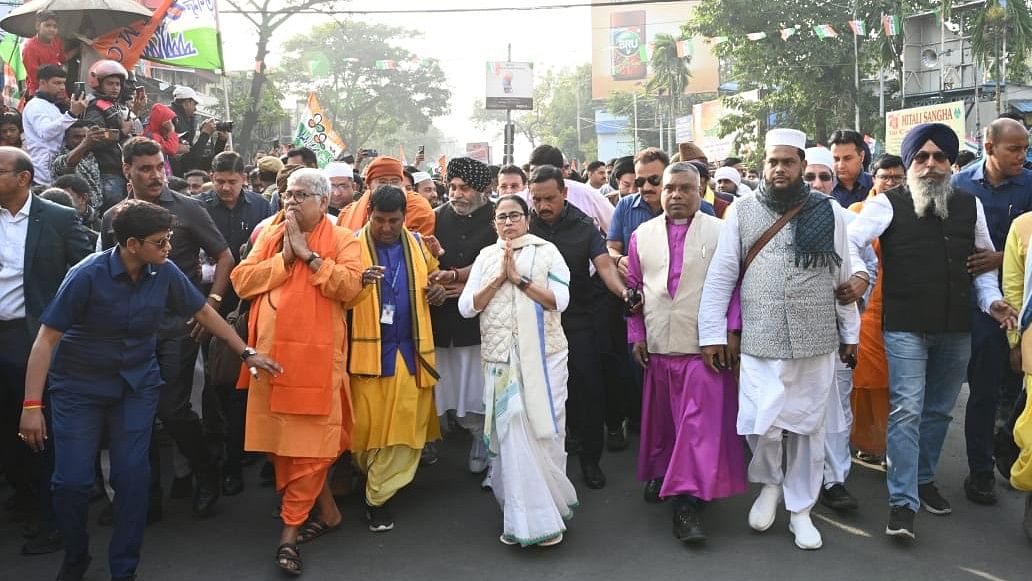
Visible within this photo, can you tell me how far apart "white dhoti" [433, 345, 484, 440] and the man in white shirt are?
3.93 metres

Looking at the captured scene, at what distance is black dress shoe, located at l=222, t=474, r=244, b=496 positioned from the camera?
225 inches

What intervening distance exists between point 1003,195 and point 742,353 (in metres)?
2.21

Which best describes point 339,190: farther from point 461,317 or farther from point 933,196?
point 933,196

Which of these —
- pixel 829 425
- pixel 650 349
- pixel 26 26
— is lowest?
pixel 829 425

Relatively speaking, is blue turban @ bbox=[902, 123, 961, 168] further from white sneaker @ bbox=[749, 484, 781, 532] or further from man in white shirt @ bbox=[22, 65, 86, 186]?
man in white shirt @ bbox=[22, 65, 86, 186]

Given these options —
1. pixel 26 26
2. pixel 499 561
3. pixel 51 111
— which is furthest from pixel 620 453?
pixel 26 26

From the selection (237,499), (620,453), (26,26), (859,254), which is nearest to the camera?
(859,254)

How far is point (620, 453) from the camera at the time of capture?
6508mm

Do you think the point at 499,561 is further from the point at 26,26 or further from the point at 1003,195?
the point at 26,26

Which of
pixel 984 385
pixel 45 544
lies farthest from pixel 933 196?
pixel 45 544

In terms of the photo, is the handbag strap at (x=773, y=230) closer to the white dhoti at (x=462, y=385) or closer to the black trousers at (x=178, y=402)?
the white dhoti at (x=462, y=385)

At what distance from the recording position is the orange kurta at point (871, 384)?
5629 millimetres

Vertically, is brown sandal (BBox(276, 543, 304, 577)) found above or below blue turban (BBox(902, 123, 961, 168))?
below

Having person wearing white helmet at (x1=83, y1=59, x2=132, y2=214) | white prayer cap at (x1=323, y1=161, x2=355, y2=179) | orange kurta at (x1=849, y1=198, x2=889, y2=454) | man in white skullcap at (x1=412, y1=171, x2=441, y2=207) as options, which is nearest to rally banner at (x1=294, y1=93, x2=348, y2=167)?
man in white skullcap at (x1=412, y1=171, x2=441, y2=207)
